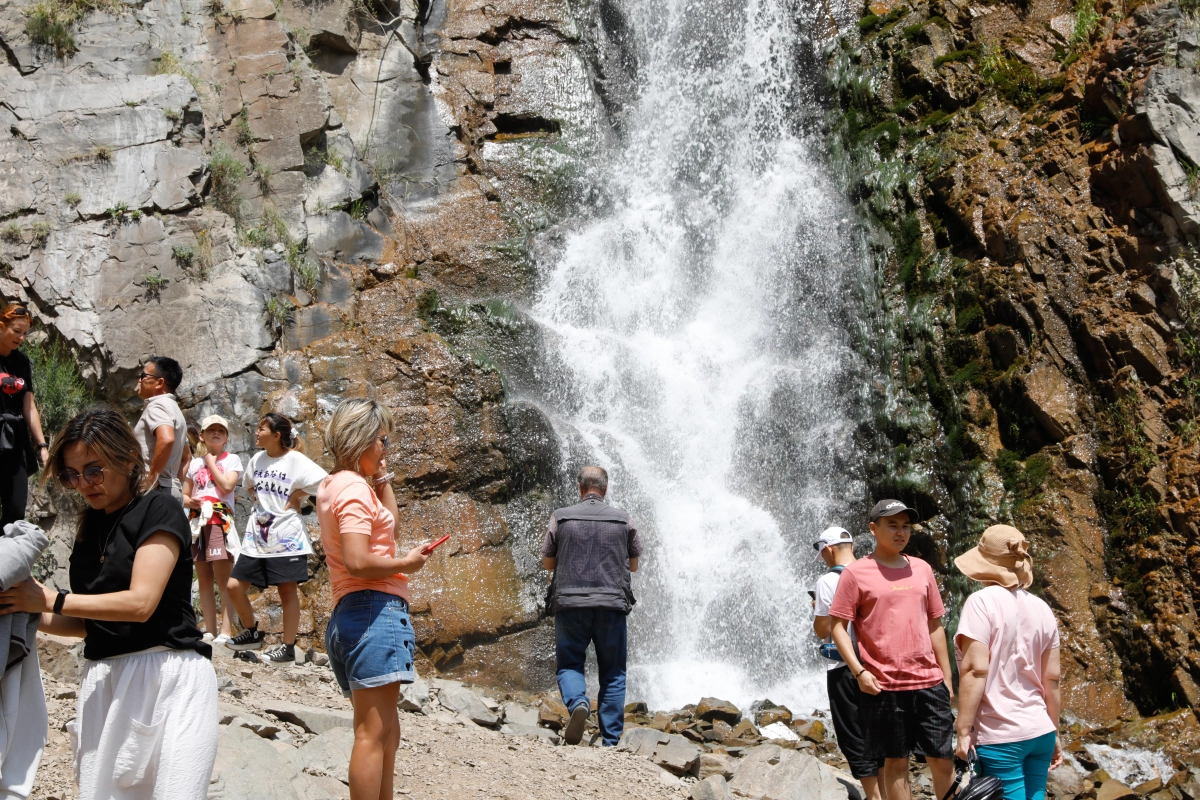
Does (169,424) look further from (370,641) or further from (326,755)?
(370,641)

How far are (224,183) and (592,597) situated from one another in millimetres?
8943

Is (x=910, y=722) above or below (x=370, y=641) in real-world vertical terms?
below

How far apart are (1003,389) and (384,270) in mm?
7517

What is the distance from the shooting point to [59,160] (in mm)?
12422

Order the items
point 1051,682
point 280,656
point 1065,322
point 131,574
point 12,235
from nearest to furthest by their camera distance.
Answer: point 131,574 → point 1051,682 → point 280,656 → point 1065,322 → point 12,235

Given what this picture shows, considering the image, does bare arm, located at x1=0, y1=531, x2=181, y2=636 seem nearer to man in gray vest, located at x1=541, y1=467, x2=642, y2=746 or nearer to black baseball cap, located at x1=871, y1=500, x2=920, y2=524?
black baseball cap, located at x1=871, y1=500, x2=920, y2=524

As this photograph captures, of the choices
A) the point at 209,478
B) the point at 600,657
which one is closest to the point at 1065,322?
the point at 600,657

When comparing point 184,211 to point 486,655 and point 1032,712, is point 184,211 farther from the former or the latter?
point 1032,712

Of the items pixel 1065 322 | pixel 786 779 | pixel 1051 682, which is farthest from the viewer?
pixel 1065 322

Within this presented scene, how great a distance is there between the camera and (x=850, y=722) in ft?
17.8

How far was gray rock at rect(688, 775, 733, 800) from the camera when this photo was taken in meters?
5.60

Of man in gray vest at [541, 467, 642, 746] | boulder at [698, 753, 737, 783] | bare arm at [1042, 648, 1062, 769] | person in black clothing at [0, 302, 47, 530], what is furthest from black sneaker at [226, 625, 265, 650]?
bare arm at [1042, 648, 1062, 769]

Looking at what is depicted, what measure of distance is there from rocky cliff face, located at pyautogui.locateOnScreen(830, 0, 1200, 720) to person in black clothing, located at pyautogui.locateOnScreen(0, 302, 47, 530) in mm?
8548

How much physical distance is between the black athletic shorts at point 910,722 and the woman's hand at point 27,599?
11.9ft
